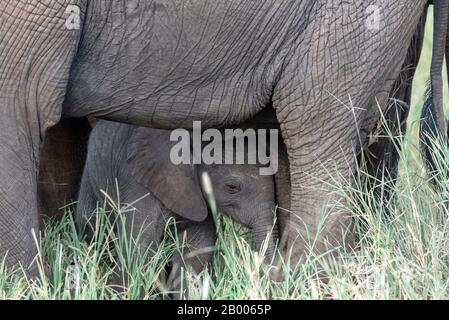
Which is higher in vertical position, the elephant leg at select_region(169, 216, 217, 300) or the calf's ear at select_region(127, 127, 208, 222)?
the calf's ear at select_region(127, 127, 208, 222)

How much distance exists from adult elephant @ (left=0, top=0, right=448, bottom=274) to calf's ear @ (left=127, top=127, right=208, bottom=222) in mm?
774

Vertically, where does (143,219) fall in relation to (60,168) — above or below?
below

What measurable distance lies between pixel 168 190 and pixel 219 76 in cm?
101

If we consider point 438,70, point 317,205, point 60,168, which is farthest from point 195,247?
point 438,70

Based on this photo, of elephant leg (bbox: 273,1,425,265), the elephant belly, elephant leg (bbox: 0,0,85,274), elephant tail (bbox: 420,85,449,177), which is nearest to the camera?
elephant leg (bbox: 0,0,85,274)

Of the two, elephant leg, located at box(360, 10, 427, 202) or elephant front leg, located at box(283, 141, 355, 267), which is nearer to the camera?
elephant front leg, located at box(283, 141, 355, 267)

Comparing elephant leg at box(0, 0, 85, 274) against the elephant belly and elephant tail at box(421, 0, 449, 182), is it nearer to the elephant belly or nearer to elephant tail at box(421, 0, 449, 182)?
the elephant belly

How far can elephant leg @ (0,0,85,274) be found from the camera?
4668 millimetres

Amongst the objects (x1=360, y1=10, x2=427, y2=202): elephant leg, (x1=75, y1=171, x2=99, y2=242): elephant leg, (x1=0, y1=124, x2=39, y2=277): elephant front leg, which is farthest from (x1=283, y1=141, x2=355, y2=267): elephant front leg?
(x1=75, y1=171, x2=99, y2=242): elephant leg

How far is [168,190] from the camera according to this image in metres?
6.01

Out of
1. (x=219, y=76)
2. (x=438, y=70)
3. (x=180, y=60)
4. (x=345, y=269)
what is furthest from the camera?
(x=438, y=70)

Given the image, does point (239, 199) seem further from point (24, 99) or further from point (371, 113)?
point (24, 99)

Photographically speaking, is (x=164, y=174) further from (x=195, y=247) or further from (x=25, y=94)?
(x=25, y=94)
